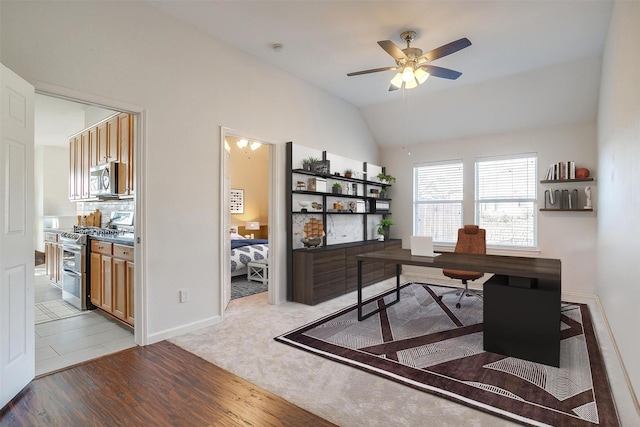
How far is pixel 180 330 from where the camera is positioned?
326cm

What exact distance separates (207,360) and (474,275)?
10.7 ft

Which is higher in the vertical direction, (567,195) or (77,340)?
(567,195)

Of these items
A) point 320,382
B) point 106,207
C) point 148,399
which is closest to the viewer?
point 148,399

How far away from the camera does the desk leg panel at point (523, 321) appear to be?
8.40 ft

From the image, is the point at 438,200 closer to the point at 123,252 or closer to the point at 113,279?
the point at 123,252

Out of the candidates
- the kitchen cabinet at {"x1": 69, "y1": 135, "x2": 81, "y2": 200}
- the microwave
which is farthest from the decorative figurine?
the kitchen cabinet at {"x1": 69, "y1": 135, "x2": 81, "y2": 200}

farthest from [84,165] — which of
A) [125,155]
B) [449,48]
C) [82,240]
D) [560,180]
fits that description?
[560,180]

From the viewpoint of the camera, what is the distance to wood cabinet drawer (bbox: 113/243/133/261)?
3.28m

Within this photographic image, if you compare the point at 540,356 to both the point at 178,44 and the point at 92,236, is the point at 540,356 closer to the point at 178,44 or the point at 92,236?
the point at 178,44

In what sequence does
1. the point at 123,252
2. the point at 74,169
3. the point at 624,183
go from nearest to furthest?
the point at 624,183, the point at 123,252, the point at 74,169

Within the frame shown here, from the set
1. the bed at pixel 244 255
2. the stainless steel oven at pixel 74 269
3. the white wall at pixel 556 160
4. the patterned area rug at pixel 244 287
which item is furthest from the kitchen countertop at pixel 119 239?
the white wall at pixel 556 160

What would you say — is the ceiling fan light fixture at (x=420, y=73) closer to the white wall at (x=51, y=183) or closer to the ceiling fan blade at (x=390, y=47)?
the ceiling fan blade at (x=390, y=47)

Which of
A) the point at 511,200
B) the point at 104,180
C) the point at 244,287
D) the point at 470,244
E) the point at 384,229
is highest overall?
the point at 104,180

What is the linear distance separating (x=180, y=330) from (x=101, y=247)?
Answer: 4.68 feet
